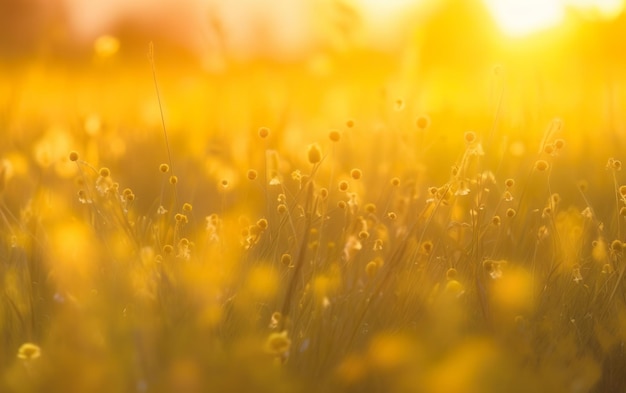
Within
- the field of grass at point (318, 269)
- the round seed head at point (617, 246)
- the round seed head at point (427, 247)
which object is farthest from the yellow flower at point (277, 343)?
the round seed head at point (617, 246)

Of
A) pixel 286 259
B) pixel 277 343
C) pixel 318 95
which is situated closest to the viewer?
pixel 277 343

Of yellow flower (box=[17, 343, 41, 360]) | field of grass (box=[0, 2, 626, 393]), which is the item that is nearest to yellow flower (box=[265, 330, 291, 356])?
field of grass (box=[0, 2, 626, 393])

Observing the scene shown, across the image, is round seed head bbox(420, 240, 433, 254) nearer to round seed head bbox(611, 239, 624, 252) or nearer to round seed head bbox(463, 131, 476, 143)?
round seed head bbox(463, 131, 476, 143)

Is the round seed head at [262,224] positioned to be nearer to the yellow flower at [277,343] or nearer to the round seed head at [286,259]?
the round seed head at [286,259]

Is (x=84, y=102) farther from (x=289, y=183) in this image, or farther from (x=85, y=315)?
(x=85, y=315)

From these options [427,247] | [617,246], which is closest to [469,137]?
[427,247]

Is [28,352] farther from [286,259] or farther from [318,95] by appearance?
[318,95]

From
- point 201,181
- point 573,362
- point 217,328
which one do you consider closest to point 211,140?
point 201,181

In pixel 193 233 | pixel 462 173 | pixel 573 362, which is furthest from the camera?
pixel 193 233
